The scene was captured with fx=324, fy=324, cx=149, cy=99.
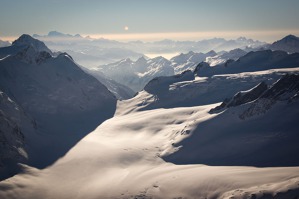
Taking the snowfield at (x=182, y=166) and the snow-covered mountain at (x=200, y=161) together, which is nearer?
the snowfield at (x=182, y=166)

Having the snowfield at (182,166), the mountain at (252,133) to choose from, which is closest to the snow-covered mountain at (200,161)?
the snowfield at (182,166)

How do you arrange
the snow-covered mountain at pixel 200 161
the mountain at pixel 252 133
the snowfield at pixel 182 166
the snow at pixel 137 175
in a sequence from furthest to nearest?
1. the mountain at pixel 252 133
2. the snow-covered mountain at pixel 200 161
3. the snowfield at pixel 182 166
4. the snow at pixel 137 175

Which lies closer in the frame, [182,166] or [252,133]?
[182,166]

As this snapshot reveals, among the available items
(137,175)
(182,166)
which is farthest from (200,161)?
(137,175)

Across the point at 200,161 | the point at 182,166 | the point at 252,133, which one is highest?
the point at 252,133

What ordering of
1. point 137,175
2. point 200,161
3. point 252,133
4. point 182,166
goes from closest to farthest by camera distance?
point 137,175 < point 182,166 < point 200,161 < point 252,133

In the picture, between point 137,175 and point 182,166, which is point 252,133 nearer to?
point 182,166

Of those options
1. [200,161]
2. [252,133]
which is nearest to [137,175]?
[200,161]

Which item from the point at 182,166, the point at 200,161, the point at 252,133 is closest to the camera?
the point at 182,166

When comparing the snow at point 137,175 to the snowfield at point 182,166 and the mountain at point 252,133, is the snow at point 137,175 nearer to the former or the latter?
the snowfield at point 182,166

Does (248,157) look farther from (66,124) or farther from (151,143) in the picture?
(66,124)

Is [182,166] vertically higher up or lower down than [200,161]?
lower down
